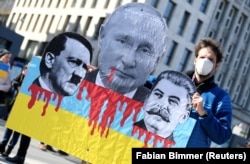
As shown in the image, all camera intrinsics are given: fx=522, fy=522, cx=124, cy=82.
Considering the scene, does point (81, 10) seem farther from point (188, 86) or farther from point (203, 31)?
point (188, 86)

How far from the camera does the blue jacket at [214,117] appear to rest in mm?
4637

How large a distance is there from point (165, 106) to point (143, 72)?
416 mm

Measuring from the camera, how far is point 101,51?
548 cm

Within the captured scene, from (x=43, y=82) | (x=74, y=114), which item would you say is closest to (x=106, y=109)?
(x=74, y=114)

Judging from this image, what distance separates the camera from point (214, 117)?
182 inches

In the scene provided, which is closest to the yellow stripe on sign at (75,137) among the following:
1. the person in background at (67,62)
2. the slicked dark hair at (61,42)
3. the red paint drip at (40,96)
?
the red paint drip at (40,96)

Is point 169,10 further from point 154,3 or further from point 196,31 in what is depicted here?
point 196,31

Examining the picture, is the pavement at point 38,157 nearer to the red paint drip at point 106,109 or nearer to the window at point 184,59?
the red paint drip at point 106,109

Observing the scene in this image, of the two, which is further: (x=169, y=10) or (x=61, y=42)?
(x=169, y=10)

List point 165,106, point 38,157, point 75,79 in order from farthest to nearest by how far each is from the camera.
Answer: point 38,157 < point 75,79 < point 165,106

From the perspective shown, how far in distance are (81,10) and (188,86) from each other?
140 ft

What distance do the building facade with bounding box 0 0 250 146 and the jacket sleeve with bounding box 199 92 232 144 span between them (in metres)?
36.2
